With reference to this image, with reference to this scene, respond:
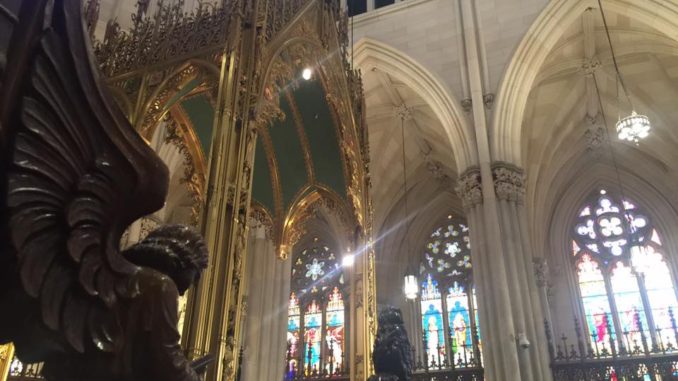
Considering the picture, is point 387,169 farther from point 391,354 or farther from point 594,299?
point 391,354

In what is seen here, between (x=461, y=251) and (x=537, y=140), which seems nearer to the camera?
(x=537, y=140)

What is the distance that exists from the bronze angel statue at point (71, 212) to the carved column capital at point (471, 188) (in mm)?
10045

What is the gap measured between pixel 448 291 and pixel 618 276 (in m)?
4.85

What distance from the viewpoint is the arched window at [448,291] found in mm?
16125

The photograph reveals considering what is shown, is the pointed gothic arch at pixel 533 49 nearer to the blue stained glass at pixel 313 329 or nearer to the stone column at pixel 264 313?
the stone column at pixel 264 313

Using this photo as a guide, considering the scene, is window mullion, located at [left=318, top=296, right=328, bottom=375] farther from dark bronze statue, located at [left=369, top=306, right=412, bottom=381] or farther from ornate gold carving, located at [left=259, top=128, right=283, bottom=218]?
dark bronze statue, located at [left=369, top=306, right=412, bottom=381]

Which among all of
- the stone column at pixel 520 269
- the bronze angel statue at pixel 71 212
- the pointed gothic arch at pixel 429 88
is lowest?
the bronze angel statue at pixel 71 212

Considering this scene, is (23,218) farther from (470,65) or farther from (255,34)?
(470,65)

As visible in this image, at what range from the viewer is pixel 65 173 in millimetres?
1074

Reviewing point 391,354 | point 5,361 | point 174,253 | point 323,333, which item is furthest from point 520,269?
point 174,253

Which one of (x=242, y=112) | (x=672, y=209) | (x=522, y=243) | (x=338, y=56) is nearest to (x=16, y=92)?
(x=242, y=112)

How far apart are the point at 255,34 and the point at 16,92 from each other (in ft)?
12.8

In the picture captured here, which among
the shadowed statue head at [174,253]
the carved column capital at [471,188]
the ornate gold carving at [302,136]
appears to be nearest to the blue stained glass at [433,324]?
the carved column capital at [471,188]

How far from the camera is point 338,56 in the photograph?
21.9ft
